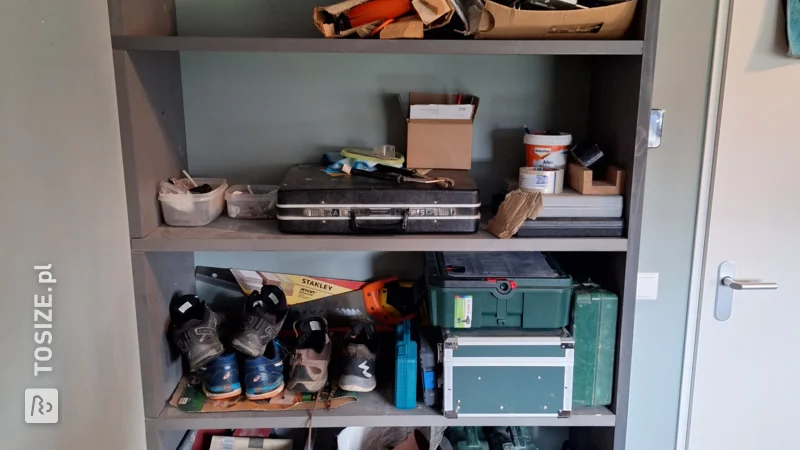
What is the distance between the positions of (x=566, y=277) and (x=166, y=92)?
104cm

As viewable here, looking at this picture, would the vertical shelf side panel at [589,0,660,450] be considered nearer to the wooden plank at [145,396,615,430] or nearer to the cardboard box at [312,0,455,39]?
the wooden plank at [145,396,615,430]

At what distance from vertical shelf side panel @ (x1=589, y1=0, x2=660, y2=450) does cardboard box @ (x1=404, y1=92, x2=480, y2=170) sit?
12.8 inches

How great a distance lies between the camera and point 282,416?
149 centimetres

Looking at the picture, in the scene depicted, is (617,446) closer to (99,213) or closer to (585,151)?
(585,151)

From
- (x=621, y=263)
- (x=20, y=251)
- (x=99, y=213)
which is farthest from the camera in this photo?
(x=621, y=263)

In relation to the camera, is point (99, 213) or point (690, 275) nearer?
point (99, 213)

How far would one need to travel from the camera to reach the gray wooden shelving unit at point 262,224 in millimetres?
1272

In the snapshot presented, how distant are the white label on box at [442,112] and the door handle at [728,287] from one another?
834 mm

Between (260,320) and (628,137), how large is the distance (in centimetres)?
94

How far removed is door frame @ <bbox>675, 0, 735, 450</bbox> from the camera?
5.36ft

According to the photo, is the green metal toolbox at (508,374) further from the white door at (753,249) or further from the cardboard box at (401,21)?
the cardboard box at (401,21)

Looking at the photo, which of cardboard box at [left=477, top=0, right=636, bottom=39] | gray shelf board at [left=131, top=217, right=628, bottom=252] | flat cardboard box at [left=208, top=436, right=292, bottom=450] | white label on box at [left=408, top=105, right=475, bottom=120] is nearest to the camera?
cardboard box at [left=477, top=0, right=636, bottom=39]

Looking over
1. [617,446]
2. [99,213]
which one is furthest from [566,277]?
[99,213]

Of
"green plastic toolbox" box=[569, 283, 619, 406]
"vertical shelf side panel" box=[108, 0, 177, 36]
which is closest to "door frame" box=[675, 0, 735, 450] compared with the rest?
"green plastic toolbox" box=[569, 283, 619, 406]
